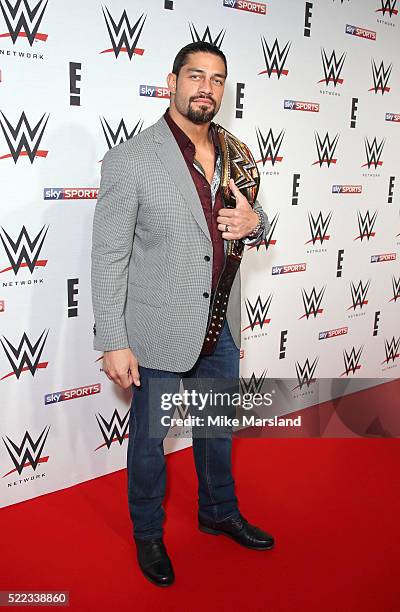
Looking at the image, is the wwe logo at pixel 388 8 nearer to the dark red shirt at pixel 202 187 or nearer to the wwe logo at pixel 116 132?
the wwe logo at pixel 116 132

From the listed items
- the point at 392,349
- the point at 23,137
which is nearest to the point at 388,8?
the point at 392,349

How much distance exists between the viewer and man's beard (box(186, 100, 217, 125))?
1985mm

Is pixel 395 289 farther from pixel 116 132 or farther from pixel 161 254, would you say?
pixel 161 254

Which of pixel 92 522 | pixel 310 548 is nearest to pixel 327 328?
pixel 310 548

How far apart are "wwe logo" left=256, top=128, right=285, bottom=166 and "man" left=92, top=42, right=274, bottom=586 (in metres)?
0.91

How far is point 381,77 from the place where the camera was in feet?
11.6

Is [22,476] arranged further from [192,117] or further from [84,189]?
[192,117]

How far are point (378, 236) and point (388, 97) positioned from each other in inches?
30.3

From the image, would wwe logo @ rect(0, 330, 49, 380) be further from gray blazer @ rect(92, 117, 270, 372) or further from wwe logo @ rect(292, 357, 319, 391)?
wwe logo @ rect(292, 357, 319, 391)

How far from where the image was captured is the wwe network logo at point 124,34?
95.7 inches

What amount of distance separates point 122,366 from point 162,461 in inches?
15.4

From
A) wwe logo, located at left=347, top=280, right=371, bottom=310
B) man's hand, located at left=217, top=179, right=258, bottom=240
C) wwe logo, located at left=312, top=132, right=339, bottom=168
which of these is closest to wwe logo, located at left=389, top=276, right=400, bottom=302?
wwe logo, located at left=347, top=280, right=371, bottom=310

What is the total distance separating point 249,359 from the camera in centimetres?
328

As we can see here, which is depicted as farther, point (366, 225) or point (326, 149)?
point (366, 225)
